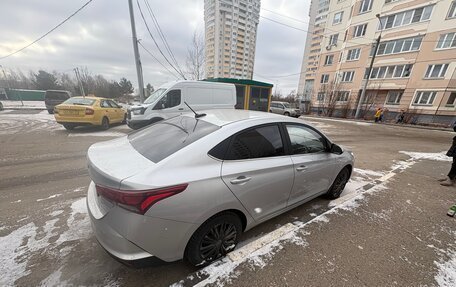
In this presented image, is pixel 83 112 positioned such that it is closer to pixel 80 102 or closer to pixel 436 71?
pixel 80 102

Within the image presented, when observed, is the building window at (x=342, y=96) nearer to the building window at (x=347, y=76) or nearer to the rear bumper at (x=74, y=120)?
the building window at (x=347, y=76)

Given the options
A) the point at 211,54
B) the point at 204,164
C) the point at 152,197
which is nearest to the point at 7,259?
the point at 152,197

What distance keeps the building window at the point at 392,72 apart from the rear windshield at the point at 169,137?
3016 centimetres

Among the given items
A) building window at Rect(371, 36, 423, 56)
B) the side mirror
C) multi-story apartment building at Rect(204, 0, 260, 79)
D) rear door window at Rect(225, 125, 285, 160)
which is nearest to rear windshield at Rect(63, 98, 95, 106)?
rear door window at Rect(225, 125, 285, 160)

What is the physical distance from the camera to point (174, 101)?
799 centimetres

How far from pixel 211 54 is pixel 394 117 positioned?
158 feet

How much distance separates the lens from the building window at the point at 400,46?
21.3 metres

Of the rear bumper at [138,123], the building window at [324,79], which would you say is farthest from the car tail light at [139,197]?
the building window at [324,79]

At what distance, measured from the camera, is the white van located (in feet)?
24.8

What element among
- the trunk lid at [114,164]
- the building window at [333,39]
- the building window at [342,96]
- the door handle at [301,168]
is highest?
the building window at [333,39]

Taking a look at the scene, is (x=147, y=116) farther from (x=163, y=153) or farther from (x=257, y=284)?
(x=257, y=284)

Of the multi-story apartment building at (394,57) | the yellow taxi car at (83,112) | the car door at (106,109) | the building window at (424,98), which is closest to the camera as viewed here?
the yellow taxi car at (83,112)

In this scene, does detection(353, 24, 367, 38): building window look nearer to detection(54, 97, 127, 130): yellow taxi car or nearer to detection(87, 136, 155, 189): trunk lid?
detection(54, 97, 127, 130): yellow taxi car

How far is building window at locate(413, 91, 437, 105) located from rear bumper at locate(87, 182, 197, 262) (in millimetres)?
30010
